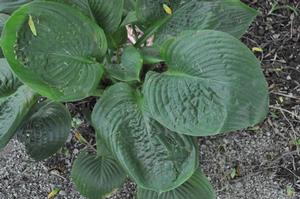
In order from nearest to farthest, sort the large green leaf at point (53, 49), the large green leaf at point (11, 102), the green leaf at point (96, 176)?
the large green leaf at point (53, 49) → the large green leaf at point (11, 102) → the green leaf at point (96, 176)

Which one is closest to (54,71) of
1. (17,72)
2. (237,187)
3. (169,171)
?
(17,72)

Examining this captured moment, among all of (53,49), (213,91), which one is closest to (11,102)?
(53,49)

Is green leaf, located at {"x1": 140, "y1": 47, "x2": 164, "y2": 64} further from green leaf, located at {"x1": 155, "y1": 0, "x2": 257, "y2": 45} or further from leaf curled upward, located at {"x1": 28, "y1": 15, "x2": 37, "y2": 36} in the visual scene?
leaf curled upward, located at {"x1": 28, "y1": 15, "x2": 37, "y2": 36}

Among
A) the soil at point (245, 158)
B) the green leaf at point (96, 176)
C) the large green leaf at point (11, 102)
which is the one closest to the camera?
the large green leaf at point (11, 102)

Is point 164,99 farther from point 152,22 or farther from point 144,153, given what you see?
point 152,22

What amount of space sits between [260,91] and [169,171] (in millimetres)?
240

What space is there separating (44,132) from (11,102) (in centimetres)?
18

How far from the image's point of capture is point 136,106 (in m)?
1.15

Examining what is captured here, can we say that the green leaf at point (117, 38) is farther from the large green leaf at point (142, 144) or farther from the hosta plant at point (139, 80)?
the large green leaf at point (142, 144)

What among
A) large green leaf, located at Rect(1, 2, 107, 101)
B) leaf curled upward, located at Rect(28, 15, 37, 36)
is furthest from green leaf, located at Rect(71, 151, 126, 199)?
leaf curled upward, located at Rect(28, 15, 37, 36)

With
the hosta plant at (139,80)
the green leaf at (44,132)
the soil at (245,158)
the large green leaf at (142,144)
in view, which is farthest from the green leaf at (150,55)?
the soil at (245,158)

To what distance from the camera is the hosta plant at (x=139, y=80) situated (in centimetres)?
102

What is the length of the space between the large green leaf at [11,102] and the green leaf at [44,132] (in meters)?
0.13

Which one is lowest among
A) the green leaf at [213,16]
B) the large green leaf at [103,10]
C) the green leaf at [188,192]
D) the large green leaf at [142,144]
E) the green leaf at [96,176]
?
the green leaf at [96,176]
